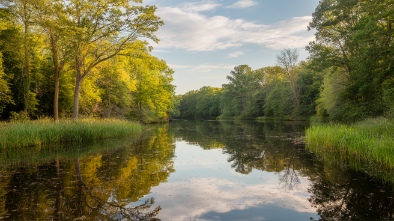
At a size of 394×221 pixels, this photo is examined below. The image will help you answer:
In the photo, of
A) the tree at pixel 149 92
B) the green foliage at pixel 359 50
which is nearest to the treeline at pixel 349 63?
the green foliage at pixel 359 50

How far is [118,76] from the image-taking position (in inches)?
1251

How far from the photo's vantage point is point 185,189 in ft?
28.1

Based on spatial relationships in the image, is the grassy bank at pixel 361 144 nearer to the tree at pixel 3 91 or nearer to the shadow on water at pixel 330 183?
the shadow on water at pixel 330 183

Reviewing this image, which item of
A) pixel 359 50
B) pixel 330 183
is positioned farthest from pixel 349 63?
pixel 330 183

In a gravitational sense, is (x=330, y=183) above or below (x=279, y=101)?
below

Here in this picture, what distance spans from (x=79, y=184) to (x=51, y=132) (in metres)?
10.3

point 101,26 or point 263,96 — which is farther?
→ point 263,96

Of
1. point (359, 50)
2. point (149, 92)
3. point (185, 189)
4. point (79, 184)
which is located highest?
point (359, 50)

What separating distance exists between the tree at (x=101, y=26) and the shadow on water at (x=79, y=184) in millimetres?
10353

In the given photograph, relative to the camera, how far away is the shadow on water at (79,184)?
6256 mm

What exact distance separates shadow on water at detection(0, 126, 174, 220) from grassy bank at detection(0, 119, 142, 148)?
1457mm

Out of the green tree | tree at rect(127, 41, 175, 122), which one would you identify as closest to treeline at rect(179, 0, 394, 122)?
tree at rect(127, 41, 175, 122)

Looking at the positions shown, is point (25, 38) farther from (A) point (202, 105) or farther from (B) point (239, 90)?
(A) point (202, 105)

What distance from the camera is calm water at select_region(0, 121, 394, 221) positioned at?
636cm
